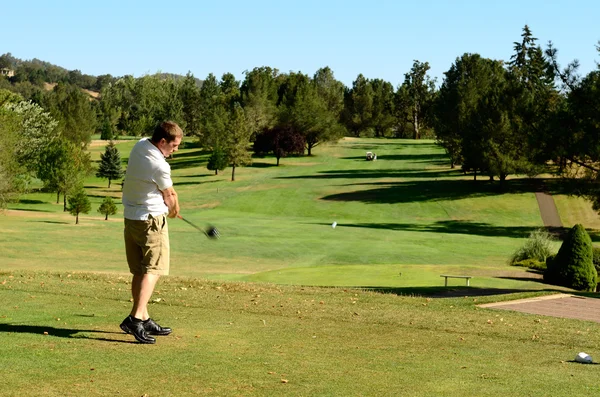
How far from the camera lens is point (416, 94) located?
564 feet

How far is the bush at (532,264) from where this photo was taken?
35.6m

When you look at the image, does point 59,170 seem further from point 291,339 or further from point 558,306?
point 291,339

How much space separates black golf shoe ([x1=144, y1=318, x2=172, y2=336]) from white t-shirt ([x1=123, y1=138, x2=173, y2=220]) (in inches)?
50.5

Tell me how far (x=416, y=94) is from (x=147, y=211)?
167 metres

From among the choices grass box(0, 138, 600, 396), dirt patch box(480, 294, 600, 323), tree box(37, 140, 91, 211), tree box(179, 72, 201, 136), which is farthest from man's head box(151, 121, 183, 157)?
tree box(179, 72, 201, 136)

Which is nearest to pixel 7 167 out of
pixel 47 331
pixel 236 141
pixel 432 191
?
pixel 236 141

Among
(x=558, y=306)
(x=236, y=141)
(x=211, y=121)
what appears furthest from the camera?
(x=211, y=121)

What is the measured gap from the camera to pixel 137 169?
9.25 m

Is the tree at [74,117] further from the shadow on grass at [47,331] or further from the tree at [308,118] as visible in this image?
the shadow on grass at [47,331]

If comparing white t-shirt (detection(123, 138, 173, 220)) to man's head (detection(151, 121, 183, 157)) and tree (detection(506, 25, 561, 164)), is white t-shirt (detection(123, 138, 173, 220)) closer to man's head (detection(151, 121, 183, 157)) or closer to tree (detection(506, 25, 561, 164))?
man's head (detection(151, 121, 183, 157))

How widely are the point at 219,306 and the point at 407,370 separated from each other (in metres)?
4.89

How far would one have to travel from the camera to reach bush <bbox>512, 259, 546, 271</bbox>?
35578 mm

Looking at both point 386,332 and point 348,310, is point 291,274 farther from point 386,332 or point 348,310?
point 386,332

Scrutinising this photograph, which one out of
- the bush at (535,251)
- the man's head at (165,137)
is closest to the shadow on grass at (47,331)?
the man's head at (165,137)
